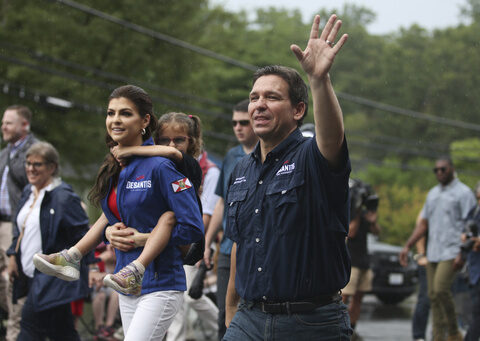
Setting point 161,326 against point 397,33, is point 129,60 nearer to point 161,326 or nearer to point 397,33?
point 161,326

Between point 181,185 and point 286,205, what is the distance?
93 centimetres

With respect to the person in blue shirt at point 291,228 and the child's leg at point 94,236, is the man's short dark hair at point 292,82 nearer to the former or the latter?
the person in blue shirt at point 291,228

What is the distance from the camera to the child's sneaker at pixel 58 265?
4.28 metres

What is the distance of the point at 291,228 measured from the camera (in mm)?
3641

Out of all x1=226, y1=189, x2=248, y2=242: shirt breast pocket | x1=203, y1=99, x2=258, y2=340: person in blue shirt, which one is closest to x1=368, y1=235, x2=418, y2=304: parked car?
x1=203, y1=99, x2=258, y2=340: person in blue shirt

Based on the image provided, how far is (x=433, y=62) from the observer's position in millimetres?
55844

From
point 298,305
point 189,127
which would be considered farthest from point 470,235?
point 298,305

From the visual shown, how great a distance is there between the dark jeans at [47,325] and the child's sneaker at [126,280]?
9.07 ft

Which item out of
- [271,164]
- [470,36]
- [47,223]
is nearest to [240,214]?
[271,164]

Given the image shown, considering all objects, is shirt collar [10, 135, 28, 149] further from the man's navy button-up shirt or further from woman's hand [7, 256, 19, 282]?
the man's navy button-up shirt

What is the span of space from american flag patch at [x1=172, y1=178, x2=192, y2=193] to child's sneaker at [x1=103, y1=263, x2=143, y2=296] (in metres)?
0.52

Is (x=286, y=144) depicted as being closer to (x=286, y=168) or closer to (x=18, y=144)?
(x=286, y=168)

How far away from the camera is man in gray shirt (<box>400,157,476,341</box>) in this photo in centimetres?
934

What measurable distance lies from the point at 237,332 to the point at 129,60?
2133cm
